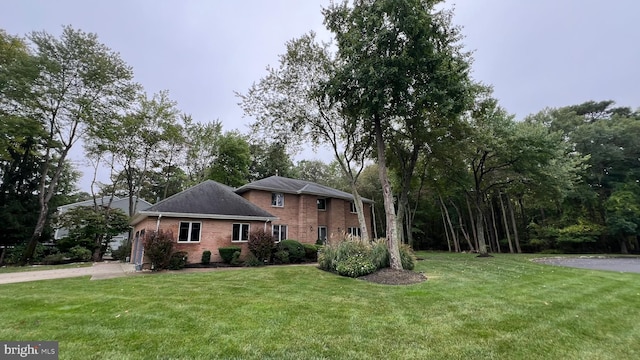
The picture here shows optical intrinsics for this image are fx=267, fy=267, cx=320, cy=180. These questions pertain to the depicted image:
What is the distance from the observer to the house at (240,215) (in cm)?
1380

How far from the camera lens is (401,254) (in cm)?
1174

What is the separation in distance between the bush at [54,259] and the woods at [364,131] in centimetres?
93

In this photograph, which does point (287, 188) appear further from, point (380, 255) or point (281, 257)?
point (380, 255)

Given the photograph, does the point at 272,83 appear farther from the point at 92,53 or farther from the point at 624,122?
the point at 624,122

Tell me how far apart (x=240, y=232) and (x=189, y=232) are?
2.79m

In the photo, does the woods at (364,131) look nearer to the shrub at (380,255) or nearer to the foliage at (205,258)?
the shrub at (380,255)

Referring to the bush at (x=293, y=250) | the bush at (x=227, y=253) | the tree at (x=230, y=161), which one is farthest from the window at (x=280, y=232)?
the tree at (x=230, y=161)

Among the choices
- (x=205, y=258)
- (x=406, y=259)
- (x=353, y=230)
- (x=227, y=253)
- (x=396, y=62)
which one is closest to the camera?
(x=396, y=62)

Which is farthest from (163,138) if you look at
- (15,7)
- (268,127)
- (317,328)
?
(317,328)

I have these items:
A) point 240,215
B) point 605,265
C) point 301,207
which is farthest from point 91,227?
point 605,265

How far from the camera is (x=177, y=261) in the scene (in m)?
12.7

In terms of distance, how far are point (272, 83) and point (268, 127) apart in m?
2.52

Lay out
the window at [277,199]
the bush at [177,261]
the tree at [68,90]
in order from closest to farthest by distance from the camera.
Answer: the bush at [177,261]
the tree at [68,90]
the window at [277,199]

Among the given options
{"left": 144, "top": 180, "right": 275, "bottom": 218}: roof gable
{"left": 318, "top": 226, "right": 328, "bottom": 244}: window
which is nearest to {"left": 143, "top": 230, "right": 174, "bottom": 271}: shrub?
{"left": 144, "top": 180, "right": 275, "bottom": 218}: roof gable
